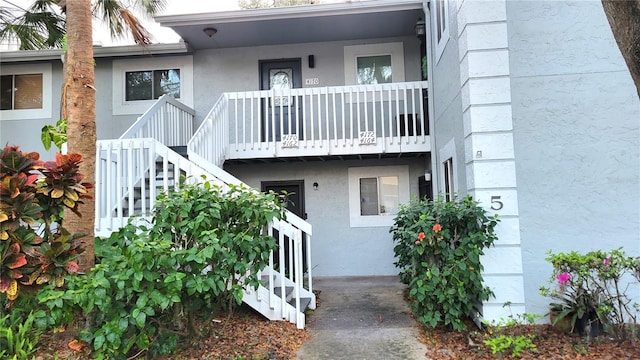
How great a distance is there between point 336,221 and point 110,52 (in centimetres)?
610

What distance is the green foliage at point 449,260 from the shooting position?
417cm

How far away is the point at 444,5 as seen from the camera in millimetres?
5848

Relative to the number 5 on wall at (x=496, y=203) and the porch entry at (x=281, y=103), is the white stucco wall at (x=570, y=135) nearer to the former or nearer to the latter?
the number 5 on wall at (x=496, y=203)

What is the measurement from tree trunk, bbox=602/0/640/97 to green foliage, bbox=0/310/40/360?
509 centimetres

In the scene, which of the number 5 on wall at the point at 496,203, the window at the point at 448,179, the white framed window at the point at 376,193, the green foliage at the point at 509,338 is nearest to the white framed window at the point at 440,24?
the window at the point at 448,179

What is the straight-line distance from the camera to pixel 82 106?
13.3 feet

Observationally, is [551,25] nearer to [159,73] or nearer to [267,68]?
[267,68]

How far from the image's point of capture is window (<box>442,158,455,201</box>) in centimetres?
583

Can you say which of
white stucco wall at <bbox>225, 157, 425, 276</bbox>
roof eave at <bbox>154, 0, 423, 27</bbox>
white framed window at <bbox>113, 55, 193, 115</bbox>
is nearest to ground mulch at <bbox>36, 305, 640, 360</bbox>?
white stucco wall at <bbox>225, 157, 425, 276</bbox>

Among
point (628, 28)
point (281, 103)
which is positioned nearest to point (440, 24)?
point (281, 103)

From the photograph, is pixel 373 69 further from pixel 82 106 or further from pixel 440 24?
pixel 82 106

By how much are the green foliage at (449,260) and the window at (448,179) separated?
1.31 meters

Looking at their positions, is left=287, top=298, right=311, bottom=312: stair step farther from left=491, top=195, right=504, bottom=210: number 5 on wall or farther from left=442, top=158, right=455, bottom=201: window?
left=491, top=195, right=504, bottom=210: number 5 on wall

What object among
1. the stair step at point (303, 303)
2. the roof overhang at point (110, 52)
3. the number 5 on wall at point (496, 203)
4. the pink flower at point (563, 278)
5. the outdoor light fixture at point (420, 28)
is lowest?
the stair step at point (303, 303)
